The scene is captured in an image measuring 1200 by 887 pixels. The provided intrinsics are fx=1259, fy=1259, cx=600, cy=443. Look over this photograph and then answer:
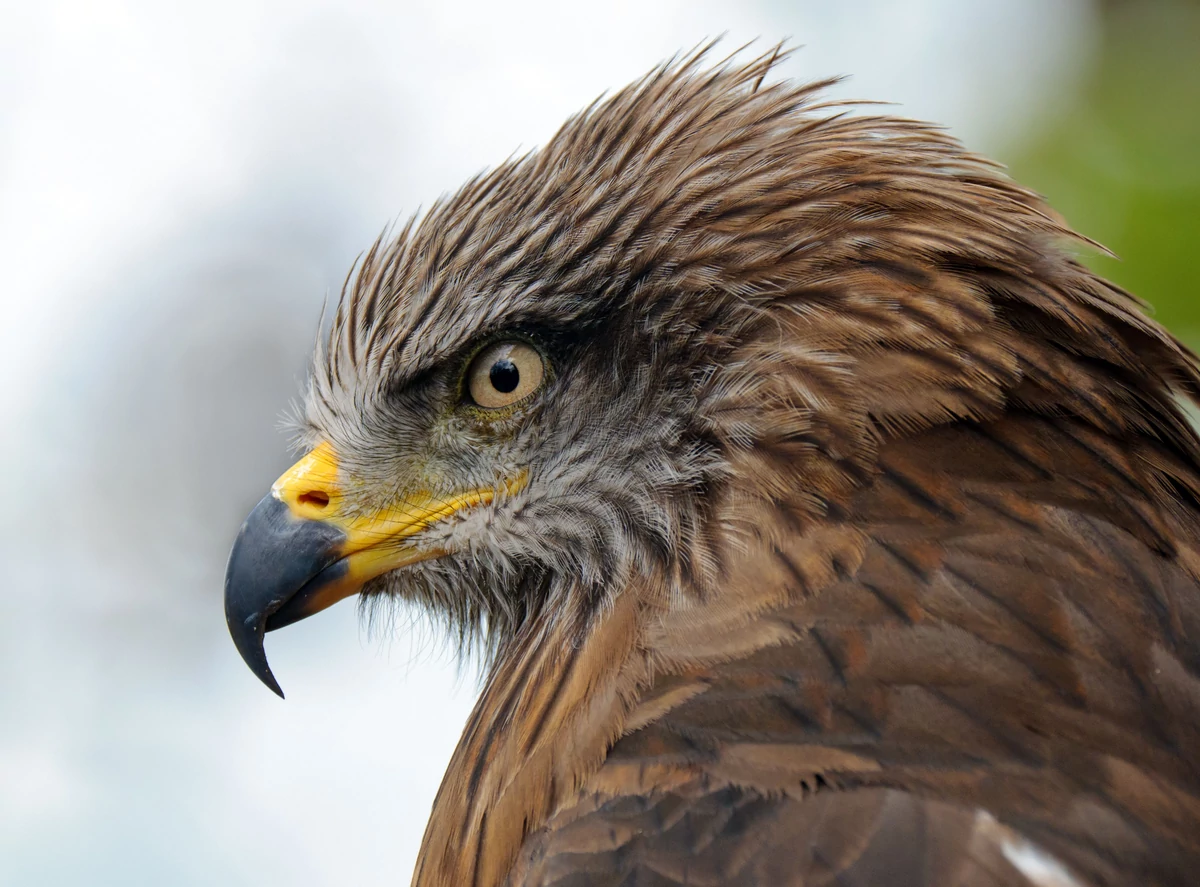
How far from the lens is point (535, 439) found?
2.26 m

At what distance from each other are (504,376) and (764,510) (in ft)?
1.91

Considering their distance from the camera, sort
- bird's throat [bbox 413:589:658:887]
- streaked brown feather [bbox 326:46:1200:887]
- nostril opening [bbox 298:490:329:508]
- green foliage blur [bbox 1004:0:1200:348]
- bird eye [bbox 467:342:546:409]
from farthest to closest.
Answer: green foliage blur [bbox 1004:0:1200:348], nostril opening [bbox 298:490:329:508], bird eye [bbox 467:342:546:409], bird's throat [bbox 413:589:658:887], streaked brown feather [bbox 326:46:1200:887]

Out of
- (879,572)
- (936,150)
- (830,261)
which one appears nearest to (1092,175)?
(936,150)

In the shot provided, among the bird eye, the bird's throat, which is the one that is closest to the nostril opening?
the bird eye

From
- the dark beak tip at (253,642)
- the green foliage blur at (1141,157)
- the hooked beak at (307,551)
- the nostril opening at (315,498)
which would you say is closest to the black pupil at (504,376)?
the hooked beak at (307,551)

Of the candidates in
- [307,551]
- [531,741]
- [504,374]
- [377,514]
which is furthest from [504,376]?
[531,741]

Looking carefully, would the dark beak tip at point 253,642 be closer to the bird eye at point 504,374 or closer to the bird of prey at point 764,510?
the bird of prey at point 764,510

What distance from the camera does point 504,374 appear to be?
2289 mm

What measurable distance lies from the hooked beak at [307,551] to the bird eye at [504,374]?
165 mm

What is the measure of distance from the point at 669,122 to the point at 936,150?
493 millimetres

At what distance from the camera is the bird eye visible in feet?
7.45

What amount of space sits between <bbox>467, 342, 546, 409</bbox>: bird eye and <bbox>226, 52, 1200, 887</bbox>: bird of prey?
0.03 ft

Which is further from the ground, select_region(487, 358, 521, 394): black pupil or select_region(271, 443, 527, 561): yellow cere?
select_region(487, 358, 521, 394): black pupil

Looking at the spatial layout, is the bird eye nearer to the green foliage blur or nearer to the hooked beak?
the hooked beak
